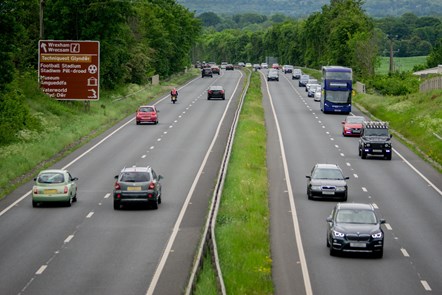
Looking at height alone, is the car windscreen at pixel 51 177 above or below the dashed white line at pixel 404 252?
above

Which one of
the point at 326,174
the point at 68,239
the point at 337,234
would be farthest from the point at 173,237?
the point at 326,174

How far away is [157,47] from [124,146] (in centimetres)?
9354

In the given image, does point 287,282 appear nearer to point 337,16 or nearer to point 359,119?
point 359,119

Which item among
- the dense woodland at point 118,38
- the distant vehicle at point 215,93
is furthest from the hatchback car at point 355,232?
the distant vehicle at point 215,93

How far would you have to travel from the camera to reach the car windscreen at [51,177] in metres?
41.0

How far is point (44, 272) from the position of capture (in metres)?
28.5

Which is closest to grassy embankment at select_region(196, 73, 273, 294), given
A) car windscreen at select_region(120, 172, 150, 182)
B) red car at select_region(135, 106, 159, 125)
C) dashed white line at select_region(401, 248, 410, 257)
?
car windscreen at select_region(120, 172, 150, 182)

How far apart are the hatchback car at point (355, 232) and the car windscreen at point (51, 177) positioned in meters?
13.0

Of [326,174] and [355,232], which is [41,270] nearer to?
[355,232]

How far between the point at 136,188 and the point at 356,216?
35.0 feet

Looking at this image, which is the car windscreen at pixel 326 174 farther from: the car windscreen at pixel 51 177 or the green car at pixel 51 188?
the car windscreen at pixel 51 177

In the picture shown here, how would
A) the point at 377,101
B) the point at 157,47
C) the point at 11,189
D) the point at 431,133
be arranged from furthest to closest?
the point at 157,47 < the point at 377,101 < the point at 431,133 < the point at 11,189

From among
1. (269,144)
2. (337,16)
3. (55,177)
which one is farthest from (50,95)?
(337,16)

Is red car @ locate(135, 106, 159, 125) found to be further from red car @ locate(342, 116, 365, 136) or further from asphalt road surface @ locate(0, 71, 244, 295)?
red car @ locate(342, 116, 365, 136)
